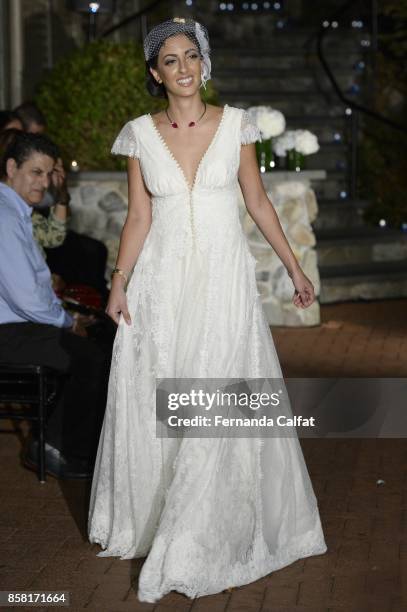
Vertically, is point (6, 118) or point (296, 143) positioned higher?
point (6, 118)

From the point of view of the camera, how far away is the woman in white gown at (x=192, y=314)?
16.1ft

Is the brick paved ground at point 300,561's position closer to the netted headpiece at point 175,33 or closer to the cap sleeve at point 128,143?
the cap sleeve at point 128,143

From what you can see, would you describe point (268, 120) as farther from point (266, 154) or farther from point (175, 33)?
point (175, 33)

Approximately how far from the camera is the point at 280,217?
10.2m

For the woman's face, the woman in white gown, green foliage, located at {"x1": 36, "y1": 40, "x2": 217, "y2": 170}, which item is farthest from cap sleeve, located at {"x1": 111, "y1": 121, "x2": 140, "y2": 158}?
green foliage, located at {"x1": 36, "y1": 40, "x2": 217, "y2": 170}

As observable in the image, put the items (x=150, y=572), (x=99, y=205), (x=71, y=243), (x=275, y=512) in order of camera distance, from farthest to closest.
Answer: (x=99, y=205) → (x=71, y=243) → (x=275, y=512) → (x=150, y=572)

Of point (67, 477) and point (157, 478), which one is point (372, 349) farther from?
point (157, 478)

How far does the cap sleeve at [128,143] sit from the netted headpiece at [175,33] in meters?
0.29

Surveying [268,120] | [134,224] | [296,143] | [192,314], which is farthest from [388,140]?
[192,314]

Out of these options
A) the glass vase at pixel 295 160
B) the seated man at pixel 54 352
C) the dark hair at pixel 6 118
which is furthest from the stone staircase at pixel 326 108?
the seated man at pixel 54 352

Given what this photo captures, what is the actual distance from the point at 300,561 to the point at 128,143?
5.97ft

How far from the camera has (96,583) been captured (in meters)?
4.86

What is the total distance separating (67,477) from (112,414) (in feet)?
3.97

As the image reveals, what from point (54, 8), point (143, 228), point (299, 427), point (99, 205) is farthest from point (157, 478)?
point (54, 8)
